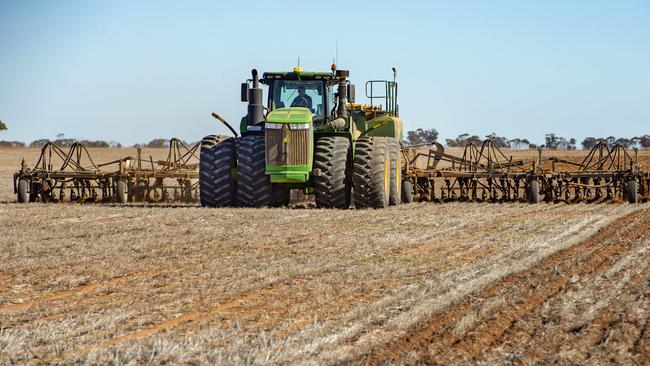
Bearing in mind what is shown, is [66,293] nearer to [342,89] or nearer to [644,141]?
[342,89]

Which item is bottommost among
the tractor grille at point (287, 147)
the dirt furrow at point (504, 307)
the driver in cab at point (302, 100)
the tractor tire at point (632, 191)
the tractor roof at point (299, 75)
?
the dirt furrow at point (504, 307)

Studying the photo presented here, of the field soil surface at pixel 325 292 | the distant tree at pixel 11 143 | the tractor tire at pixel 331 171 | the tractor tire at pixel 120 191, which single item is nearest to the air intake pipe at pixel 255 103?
the tractor tire at pixel 331 171

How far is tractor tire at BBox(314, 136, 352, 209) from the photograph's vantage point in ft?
56.7

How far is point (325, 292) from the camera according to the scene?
8328 mm

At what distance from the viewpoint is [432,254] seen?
Result: 11109 millimetres

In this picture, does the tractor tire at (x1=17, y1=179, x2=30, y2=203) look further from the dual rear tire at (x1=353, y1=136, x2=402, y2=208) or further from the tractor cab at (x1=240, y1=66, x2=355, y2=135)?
the dual rear tire at (x1=353, y1=136, x2=402, y2=208)

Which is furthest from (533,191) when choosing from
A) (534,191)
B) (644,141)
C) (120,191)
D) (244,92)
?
(644,141)

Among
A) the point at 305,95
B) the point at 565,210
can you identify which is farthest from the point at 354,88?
the point at 565,210

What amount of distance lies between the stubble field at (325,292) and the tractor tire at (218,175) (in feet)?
10.4

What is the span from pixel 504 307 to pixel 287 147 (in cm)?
994

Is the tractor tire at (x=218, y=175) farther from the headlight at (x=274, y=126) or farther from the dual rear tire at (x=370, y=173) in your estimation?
the dual rear tire at (x=370, y=173)

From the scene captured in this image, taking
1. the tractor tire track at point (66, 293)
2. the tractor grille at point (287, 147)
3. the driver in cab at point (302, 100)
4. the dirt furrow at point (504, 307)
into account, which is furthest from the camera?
the driver in cab at point (302, 100)

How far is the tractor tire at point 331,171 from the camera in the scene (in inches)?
680

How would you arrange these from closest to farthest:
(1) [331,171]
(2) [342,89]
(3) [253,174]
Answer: (1) [331,171]
(3) [253,174]
(2) [342,89]
